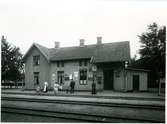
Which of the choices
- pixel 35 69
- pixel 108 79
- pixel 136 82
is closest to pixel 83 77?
pixel 108 79

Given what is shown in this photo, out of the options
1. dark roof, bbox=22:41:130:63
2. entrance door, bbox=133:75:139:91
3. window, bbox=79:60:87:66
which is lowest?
entrance door, bbox=133:75:139:91

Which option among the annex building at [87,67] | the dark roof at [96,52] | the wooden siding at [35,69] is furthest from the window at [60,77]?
the dark roof at [96,52]

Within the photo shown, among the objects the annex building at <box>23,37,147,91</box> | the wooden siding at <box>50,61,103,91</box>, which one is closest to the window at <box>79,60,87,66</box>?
the annex building at <box>23,37,147,91</box>

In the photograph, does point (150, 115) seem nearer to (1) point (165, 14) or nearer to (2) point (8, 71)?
(1) point (165, 14)

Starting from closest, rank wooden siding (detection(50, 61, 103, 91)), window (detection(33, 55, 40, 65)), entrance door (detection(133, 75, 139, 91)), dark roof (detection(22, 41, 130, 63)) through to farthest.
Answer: dark roof (detection(22, 41, 130, 63)) → wooden siding (detection(50, 61, 103, 91)) → entrance door (detection(133, 75, 139, 91)) → window (detection(33, 55, 40, 65))

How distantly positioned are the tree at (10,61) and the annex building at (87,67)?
7238 millimetres

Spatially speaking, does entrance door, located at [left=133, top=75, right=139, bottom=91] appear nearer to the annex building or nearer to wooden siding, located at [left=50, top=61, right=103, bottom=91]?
the annex building

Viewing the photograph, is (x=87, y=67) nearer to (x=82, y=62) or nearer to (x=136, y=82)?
(x=82, y=62)

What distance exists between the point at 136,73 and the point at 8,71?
21.5 m

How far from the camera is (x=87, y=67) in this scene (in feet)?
80.1

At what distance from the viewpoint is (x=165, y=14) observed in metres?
7.70

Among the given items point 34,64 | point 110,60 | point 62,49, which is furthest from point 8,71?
point 110,60

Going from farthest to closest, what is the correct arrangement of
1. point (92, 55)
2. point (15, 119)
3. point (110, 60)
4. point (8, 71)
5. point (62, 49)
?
1. point (8, 71)
2. point (62, 49)
3. point (92, 55)
4. point (110, 60)
5. point (15, 119)

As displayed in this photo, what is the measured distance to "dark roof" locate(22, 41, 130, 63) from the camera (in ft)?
76.6
